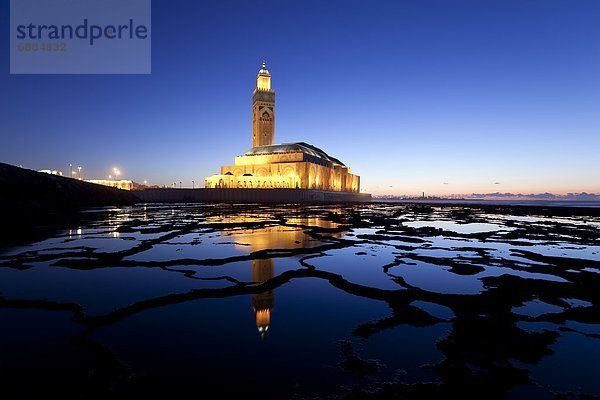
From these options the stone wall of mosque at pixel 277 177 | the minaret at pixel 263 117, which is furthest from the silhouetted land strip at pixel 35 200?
the minaret at pixel 263 117

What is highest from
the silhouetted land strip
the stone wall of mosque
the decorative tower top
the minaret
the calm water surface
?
the decorative tower top

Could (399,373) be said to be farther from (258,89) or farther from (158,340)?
(258,89)

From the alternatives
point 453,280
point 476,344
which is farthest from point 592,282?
point 476,344

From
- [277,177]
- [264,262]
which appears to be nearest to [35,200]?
[264,262]

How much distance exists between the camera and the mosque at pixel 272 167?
62875mm

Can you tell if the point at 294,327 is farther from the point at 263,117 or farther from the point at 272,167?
the point at 263,117

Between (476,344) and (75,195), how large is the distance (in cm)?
2061

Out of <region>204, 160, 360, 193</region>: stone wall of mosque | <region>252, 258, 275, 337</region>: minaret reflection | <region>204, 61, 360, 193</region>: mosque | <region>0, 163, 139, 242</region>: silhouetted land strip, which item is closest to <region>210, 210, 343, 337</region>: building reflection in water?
<region>252, 258, 275, 337</region>: minaret reflection

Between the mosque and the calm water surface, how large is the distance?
5405 cm

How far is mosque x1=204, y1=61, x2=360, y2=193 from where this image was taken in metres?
62.9

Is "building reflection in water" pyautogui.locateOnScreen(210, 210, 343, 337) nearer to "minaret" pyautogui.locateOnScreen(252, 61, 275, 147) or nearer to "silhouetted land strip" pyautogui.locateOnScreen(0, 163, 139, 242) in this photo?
"silhouetted land strip" pyautogui.locateOnScreen(0, 163, 139, 242)

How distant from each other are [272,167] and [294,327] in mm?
66949

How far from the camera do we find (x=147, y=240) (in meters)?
6.75

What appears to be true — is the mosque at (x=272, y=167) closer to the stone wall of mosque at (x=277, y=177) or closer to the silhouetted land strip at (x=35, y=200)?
the stone wall of mosque at (x=277, y=177)
